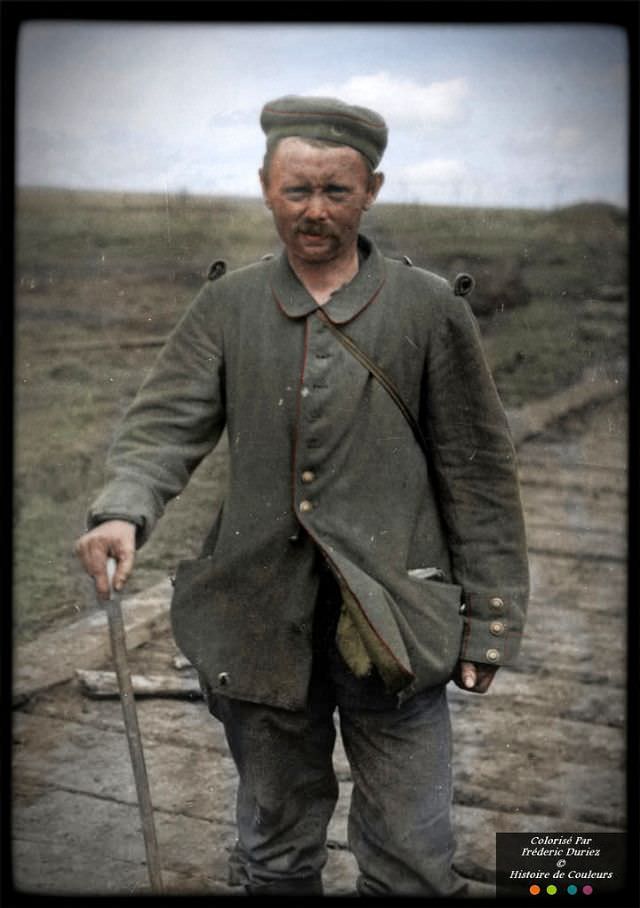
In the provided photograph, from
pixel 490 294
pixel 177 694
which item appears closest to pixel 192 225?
pixel 490 294

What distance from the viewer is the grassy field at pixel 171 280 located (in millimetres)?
3588

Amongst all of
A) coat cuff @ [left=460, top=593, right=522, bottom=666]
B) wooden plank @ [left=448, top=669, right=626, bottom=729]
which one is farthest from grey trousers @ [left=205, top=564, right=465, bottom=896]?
wooden plank @ [left=448, top=669, right=626, bottom=729]

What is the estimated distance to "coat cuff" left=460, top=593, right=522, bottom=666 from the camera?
343 cm

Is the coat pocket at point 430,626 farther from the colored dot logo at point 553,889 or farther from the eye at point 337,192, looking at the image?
the eye at point 337,192

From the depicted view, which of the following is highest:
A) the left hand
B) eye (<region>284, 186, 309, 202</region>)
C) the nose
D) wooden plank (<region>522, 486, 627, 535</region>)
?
eye (<region>284, 186, 309, 202</region>)

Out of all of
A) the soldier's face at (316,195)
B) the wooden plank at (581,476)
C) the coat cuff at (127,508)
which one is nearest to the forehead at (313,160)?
the soldier's face at (316,195)

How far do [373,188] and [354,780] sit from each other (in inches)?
50.8

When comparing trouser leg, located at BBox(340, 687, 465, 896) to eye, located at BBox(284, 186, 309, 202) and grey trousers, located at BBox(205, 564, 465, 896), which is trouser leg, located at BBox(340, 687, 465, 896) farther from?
eye, located at BBox(284, 186, 309, 202)

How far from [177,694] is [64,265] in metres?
1.17

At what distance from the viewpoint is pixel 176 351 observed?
11.2 ft

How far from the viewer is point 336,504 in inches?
131

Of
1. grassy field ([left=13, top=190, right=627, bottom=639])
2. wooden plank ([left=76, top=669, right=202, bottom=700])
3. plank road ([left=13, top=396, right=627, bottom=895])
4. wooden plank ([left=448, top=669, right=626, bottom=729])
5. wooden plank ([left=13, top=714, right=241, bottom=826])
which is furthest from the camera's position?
wooden plank ([left=448, top=669, right=626, bottom=729])

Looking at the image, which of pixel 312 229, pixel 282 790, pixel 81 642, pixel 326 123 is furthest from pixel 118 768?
pixel 326 123

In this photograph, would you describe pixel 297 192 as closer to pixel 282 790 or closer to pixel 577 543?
pixel 282 790
